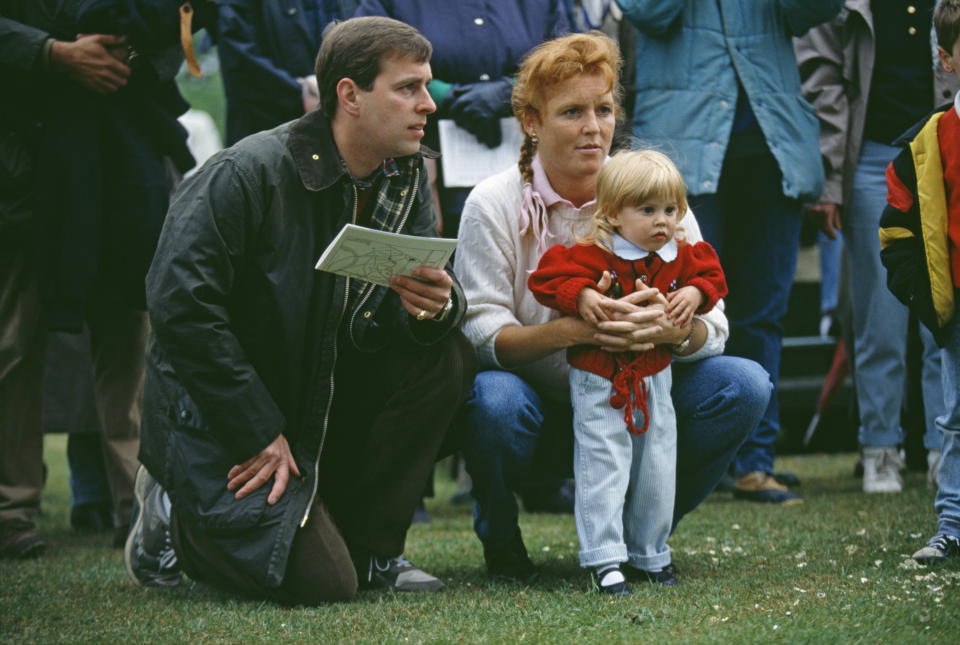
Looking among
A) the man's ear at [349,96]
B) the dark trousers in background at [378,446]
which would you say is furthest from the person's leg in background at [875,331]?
the man's ear at [349,96]

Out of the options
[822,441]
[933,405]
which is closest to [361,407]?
[933,405]

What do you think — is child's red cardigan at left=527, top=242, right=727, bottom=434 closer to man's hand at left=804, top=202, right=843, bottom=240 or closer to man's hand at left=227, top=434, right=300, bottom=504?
man's hand at left=227, top=434, right=300, bottom=504

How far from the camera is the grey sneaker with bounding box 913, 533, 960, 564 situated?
128 inches

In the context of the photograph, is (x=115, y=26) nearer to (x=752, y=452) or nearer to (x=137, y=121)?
(x=137, y=121)

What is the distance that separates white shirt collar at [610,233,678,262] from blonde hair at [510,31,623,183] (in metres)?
0.45

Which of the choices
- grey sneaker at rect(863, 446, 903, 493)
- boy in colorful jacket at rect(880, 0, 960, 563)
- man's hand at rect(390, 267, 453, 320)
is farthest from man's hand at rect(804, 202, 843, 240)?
man's hand at rect(390, 267, 453, 320)

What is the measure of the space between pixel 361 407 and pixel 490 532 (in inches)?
20.2

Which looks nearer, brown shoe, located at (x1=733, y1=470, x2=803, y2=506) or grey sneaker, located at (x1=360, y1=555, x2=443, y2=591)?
grey sneaker, located at (x1=360, y1=555, x2=443, y2=591)

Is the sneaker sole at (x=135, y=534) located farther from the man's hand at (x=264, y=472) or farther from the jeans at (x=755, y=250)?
the jeans at (x=755, y=250)

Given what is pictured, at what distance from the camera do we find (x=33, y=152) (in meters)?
4.23

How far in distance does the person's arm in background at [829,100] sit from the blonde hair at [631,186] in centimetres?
183

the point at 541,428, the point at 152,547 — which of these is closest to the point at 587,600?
the point at 541,428

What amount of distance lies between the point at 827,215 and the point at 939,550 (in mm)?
1903

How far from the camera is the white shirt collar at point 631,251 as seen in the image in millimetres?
3207
